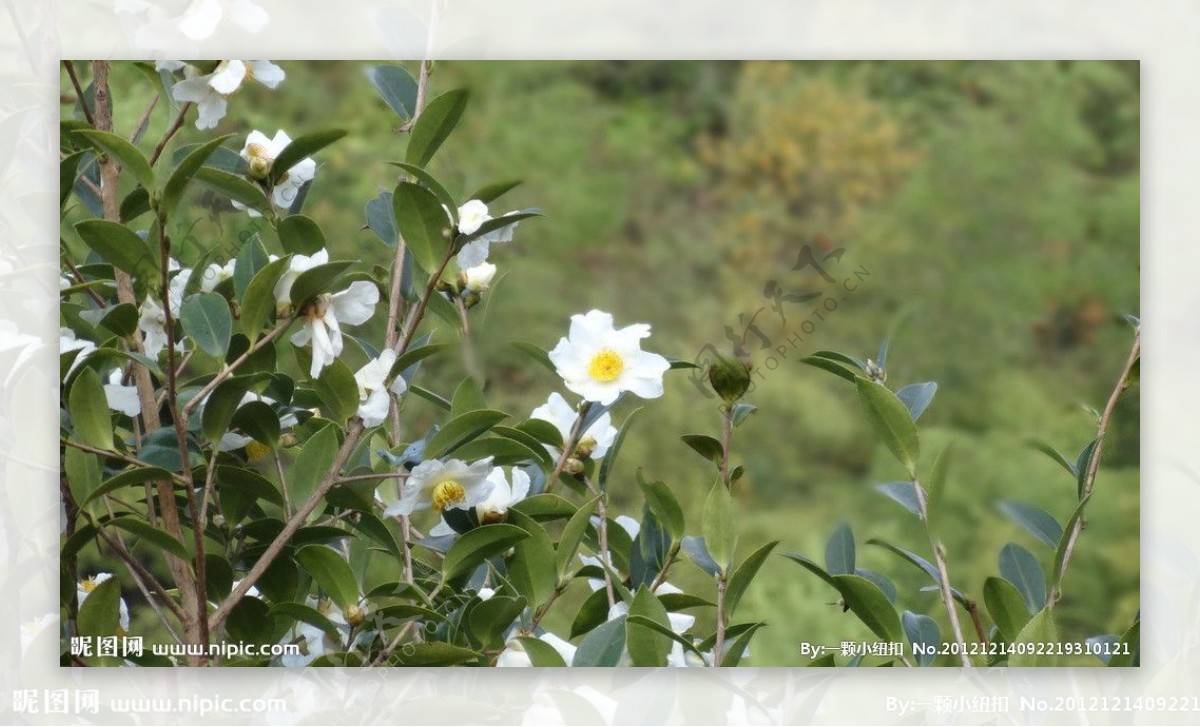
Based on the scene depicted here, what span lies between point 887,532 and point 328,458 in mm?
1169

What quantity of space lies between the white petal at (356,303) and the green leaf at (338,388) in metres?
0.03

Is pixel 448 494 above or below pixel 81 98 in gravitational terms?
below

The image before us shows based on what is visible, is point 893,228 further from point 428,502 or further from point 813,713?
point 428,502

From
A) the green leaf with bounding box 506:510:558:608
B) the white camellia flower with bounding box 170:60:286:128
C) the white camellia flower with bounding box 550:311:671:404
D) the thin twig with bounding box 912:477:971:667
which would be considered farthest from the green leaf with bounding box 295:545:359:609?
the thin twig with bounding box 912:477:971:667

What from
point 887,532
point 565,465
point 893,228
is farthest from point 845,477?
point 565,465

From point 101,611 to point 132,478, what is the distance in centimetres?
18

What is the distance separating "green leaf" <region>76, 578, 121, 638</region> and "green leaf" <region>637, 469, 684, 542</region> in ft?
1.44

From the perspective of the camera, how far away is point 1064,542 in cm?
90

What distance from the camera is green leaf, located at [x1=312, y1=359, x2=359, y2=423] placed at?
0.86 m

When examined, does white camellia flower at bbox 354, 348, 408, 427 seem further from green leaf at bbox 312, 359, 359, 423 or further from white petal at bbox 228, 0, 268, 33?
white petal at bbox 228, 0, 268, 33

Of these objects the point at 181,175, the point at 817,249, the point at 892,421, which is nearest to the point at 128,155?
the point at 181,175

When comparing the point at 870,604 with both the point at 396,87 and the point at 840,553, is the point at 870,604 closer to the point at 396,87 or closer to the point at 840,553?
the point at 840,553

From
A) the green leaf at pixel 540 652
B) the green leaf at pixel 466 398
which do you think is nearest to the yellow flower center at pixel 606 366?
the green leaf at pixel 466 398

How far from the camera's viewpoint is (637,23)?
3.92 feet
